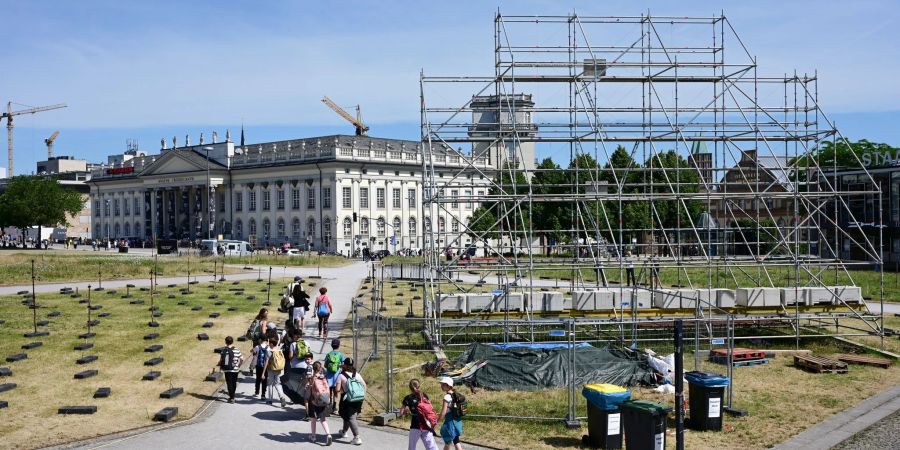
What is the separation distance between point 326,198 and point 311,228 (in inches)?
171

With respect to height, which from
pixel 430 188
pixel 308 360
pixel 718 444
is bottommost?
pixel 718 444

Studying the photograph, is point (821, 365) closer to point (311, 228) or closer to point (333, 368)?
point (333, 368)

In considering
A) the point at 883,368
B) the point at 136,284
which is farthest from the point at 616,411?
the point at 136,284

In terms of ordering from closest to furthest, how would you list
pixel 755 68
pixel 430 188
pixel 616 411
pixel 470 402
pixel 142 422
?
pixel 616 411
pixel 142 422
pixel 470 402
pixel 430 188
pixel 755 68

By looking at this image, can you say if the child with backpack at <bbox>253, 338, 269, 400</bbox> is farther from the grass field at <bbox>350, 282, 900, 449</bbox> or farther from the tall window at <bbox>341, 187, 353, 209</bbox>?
the tall window at <bbox>341, 187, 353, 209</bbox>

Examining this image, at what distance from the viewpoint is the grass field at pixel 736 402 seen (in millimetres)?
15070

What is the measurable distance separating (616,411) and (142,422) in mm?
8973

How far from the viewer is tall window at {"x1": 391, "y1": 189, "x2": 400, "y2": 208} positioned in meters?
98.3

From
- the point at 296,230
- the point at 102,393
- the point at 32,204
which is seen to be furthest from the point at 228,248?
the point at 102,393

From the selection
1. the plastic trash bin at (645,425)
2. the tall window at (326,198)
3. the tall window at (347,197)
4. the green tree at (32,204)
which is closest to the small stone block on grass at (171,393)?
the plastic trash bin at (645,425)

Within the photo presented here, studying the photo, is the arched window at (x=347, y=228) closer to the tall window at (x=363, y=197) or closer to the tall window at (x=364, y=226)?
the tall window at (x=364, y=226)

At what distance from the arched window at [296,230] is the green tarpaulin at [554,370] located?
80.6 metres

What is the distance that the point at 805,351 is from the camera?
77.8 ft

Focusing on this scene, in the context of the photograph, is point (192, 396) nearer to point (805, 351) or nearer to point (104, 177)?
point (805, 351)
